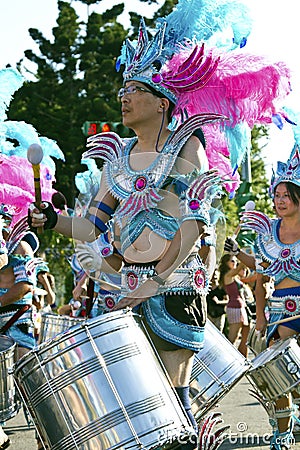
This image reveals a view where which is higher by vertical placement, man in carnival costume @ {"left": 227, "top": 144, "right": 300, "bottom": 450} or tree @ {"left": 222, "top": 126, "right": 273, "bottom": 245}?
tree @ {"left": 222, "top": 126, "right": 273, "bottom": 245}

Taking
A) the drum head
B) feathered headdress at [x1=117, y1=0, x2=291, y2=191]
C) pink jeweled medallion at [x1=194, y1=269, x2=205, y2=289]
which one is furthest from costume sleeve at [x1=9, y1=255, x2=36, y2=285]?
pink jeweled medallion at [x1=194, y1=269, x2=205, y2=289]

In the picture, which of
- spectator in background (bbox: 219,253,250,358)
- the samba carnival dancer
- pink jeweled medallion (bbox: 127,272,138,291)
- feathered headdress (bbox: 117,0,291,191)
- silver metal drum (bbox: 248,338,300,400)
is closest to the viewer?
pink jeweled medallion (bbox: 127,272,138,291)

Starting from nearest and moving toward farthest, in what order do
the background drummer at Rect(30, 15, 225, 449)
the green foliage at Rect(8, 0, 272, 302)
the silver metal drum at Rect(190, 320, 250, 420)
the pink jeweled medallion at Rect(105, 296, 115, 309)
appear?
the background drummer at Rect(30, 15, 225, 449) < the silver metal drum at Rect(190, 320, 250, 420) < the pink jeweled medallion at Rect(105, 296, 115, 309) < the green foliage at Rect(8, 0, 272, 302)

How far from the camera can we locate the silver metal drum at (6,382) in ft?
16.8

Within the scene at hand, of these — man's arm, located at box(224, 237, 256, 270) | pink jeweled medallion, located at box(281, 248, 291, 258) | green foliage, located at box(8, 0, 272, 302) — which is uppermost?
green foliage, located at box(8, 0, 272, 302)

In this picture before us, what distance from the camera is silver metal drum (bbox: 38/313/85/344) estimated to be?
5254 millimetres

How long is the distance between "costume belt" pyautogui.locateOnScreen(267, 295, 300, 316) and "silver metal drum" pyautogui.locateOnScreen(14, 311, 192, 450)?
2515 millimetres

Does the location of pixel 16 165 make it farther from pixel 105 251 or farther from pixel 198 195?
pixel 198 195

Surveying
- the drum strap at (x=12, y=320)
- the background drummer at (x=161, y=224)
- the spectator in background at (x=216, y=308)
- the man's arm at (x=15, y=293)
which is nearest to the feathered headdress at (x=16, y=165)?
the man's arm at (x=15, y=293)

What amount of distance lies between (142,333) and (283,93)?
242cm

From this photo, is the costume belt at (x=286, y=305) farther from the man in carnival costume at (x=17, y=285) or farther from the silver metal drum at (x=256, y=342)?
the man in carnival costume at (x=17, y=285)

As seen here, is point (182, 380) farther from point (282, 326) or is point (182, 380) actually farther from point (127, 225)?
point (282, 326)


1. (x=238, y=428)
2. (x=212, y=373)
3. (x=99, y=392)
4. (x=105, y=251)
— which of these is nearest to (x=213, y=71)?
(x=105, y=251)

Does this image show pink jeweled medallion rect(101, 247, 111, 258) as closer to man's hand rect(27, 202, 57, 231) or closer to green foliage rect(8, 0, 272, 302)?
man's hand rect(27, 202, 57, 231)
